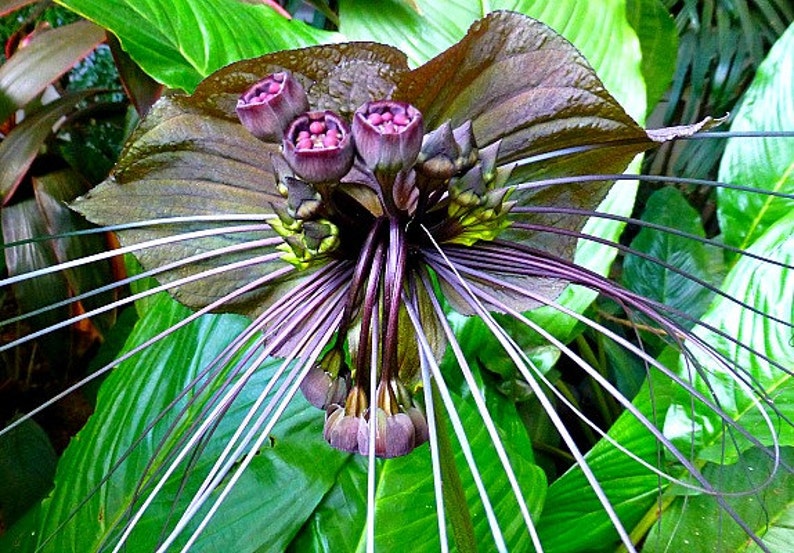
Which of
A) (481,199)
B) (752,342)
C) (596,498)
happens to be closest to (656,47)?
(752,342)

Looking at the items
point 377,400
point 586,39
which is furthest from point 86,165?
point 377,400

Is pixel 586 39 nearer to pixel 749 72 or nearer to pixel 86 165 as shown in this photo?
pixel 86 165

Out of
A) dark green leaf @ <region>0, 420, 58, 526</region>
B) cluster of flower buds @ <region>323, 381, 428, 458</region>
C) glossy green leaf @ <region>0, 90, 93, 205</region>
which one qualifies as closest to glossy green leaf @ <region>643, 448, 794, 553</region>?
cluster of flower buds @ <region>323, 381, 428, 458</region>

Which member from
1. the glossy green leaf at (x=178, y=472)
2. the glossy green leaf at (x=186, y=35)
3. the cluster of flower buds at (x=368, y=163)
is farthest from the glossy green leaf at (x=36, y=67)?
the cluster of flower buds at (x=368, y=163)

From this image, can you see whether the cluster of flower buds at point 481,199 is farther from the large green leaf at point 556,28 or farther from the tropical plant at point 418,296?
the large green leaf at point 556,28

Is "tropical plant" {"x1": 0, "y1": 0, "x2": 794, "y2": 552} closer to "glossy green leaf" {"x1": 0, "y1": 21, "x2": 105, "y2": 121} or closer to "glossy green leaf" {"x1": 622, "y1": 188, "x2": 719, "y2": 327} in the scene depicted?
"glossy green leaf" {"x1": 622, "y1": 188, "x2": 719, "y2": 327}
